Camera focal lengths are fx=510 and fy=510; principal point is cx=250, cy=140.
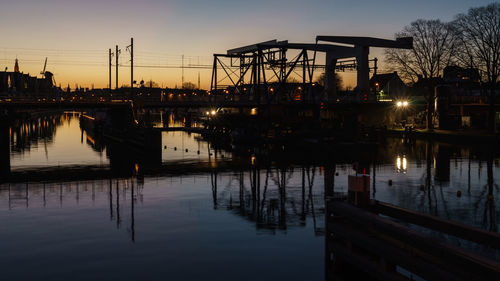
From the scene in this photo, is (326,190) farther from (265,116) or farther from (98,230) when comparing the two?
(265,116)


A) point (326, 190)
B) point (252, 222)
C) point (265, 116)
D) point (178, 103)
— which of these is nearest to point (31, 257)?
point (252, 222)

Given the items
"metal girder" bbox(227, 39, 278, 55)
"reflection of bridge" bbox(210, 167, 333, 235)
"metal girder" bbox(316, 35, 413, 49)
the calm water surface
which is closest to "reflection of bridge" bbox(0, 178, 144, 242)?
the calm water surface

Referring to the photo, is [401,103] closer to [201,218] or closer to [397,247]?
[201,218]

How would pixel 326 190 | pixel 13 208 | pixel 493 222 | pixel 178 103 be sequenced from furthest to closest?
1. pixel 178 103
2. pixel 326 190
3. pixel 13 208
4. pixel 493 222

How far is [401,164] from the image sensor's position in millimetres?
34812

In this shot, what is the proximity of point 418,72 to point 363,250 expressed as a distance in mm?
65380

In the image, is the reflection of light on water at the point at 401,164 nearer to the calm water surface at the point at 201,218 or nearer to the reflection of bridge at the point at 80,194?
the calm water surface at the point at 201,218

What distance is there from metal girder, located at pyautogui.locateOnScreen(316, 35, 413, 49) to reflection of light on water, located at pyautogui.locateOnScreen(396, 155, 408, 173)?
99.4ft

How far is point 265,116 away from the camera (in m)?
58.3

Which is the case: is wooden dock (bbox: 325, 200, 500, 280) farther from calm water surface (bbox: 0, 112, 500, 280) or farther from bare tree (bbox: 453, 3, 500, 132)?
bare tree (bbox: 453, 3, 500, 132)

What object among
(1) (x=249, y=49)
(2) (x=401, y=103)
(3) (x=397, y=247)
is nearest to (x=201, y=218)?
(3) (x=397, y=247)

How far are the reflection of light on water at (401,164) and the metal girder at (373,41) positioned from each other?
30.3 metres

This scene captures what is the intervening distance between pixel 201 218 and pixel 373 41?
Result: 54911 mm

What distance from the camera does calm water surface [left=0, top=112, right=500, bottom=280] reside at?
13.1 m
